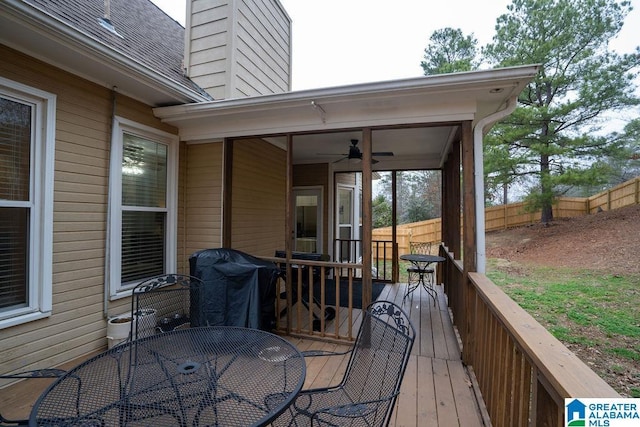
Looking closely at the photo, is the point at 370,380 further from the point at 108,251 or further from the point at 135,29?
the point at 135,29

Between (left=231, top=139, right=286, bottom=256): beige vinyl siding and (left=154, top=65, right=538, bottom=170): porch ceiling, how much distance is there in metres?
0.80

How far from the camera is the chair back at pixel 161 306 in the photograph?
2648 mm

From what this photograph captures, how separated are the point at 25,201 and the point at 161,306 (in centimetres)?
145

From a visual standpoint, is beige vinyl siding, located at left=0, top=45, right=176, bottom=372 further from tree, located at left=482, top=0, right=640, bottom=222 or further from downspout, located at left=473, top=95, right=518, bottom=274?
tree, located at left=482, top=0, right=640, bottom=222

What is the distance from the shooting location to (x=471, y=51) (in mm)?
11477

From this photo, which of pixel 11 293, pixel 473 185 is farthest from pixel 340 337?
pixel 11 293

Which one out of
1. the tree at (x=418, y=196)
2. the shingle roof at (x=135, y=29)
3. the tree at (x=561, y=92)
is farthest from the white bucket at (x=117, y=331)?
the tree at (x=418, y=196)

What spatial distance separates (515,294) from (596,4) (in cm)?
885

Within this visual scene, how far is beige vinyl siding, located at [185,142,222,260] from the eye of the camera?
3.80m

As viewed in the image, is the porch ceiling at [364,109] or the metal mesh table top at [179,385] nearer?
the metal mesh table top at [179,385]

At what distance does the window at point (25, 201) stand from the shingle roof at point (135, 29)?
79cm

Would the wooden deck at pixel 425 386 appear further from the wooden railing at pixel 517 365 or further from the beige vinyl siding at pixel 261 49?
the beige vinyl siding at pixel 261 49

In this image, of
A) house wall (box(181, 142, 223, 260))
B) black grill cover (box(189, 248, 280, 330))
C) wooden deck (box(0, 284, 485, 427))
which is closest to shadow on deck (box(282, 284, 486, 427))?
wooden deck (box(0, 284, 485, 427))

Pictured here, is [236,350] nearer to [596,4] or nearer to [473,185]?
[473,185]
